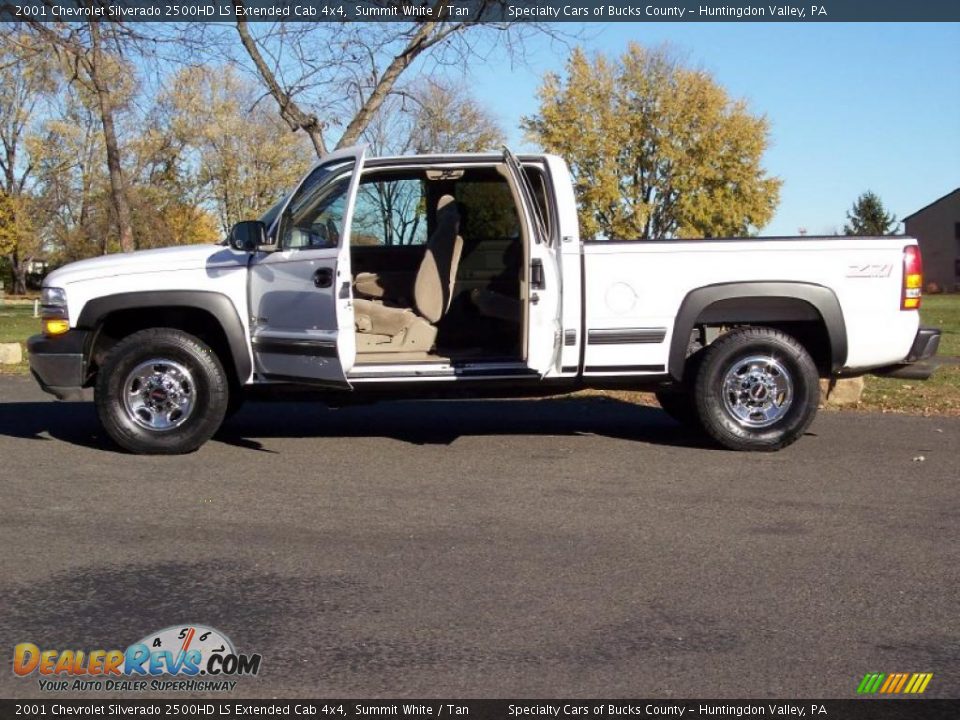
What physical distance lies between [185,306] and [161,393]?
0.64 m

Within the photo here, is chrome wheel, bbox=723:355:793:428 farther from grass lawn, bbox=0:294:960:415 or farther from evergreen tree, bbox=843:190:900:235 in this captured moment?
evergreen tree, bbox=843:190:900:235

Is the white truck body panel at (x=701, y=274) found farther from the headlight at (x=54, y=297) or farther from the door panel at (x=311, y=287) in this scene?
the headlight at (x=54, y=297)

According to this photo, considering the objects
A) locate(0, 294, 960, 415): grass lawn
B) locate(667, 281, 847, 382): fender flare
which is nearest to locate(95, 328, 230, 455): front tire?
locate(667, 281, 847, 382): fender flare

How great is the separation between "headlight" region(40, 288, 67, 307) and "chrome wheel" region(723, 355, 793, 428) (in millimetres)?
4747

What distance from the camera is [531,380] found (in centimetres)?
809

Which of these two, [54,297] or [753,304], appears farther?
[753,304]

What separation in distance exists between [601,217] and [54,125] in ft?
91.9

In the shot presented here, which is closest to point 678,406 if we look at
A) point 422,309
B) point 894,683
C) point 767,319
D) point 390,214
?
point 767,319

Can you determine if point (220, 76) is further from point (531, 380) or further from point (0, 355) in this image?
point (531, 380)

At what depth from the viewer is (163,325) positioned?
8.34m

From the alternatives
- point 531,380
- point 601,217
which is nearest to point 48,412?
point 531,380

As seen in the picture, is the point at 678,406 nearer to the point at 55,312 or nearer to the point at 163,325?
the point at 163,325

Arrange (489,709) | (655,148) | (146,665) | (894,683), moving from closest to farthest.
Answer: (489,709), (894,683), (146,665), (655,148)

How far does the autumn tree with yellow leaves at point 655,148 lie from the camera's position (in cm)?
4894
